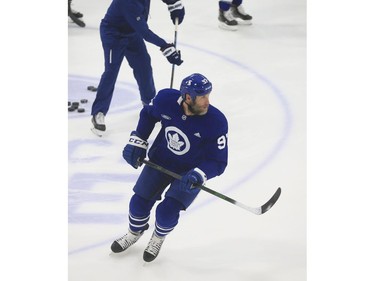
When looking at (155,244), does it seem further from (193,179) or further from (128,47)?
(128,47)

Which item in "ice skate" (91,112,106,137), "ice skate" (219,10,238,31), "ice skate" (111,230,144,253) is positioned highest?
Result: "ice skate" (219,10,238,31)

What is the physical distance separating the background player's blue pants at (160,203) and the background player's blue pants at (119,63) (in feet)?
2.63

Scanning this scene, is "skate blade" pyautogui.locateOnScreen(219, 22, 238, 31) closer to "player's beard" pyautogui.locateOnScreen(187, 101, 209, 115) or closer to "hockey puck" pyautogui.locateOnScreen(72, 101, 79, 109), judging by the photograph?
"hockey puck" pyautogui.locateOnScreen(72, 101, 79, 109)

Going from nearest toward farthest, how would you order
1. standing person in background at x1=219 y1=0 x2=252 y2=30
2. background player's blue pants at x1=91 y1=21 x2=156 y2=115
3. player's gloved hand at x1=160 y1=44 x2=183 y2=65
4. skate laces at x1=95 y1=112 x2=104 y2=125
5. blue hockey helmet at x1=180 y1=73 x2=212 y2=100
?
blue hockey helmet at x1=180 y1=73 x2=212 y2=100
player's gloved hand at x1=160 y1=44 x2=183 y2=65
background player's blue pants at x1=91 y1=21 x2=156 y2=115
skate laces at x1=95 y1=112 x2=104 y2=125
standing person in background at x1=219 y1=0 x2=252 y2=30

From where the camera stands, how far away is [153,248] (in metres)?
2.90

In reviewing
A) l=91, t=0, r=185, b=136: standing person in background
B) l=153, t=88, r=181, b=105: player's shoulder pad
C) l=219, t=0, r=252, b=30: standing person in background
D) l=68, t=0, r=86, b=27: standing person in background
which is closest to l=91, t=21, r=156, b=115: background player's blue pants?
l=91, t=0, r=185, b=136: standing person in background

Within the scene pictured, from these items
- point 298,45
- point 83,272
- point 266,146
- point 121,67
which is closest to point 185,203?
point 83,272

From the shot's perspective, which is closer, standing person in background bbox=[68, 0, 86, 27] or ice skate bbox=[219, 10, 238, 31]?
standing person in background bbox=[68, 0, 86, 27]

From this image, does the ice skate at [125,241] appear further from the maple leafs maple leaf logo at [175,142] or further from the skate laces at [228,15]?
the skate laces at [228,15]

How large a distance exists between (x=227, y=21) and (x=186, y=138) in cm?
226

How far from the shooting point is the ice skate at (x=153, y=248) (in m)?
2.89

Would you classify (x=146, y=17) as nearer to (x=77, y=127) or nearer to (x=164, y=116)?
(x=77, y=127)

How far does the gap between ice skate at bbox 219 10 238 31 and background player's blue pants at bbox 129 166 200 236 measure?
212cm

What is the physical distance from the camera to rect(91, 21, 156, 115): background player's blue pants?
358 cm
